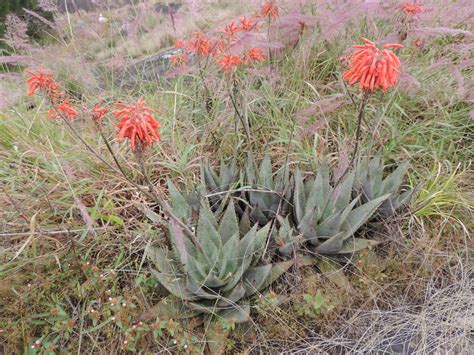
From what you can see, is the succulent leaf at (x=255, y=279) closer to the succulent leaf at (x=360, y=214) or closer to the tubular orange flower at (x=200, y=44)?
the succulent leaf at (x=360, y=214)

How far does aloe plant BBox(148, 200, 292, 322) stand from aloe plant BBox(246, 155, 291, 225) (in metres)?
0.24

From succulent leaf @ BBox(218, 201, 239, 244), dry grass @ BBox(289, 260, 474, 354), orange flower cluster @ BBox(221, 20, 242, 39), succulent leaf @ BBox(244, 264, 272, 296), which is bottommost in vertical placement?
dry grass @ BBox(289, 260, 474, 354)

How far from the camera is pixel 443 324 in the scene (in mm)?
1849

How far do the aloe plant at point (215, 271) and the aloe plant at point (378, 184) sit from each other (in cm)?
59

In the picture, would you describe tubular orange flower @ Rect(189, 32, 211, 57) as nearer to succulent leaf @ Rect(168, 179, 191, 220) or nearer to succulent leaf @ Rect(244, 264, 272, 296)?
succulent leaf @ Rect(168, 179, 191, 220)

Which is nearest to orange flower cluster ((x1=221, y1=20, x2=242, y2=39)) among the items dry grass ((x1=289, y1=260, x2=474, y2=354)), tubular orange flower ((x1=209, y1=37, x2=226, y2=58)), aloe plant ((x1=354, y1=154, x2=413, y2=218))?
tubular orange flower ((x1=209, y1=37, x2=226, y2=58))

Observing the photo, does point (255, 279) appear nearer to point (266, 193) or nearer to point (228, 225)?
point (228, 225)

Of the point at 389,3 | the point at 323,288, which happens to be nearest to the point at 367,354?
the point at 323,288

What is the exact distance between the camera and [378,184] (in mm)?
2084

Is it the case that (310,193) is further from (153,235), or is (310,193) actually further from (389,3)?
(389,3)

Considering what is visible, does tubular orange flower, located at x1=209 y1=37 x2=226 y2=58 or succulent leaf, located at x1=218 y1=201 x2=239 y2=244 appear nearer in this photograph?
succulent leaf, located at x1=218 y1=201 x2=239 y2=244

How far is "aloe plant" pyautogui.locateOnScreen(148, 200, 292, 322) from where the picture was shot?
172 cm

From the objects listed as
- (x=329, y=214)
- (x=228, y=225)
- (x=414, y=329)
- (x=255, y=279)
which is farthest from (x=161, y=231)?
(x=414, y=329)

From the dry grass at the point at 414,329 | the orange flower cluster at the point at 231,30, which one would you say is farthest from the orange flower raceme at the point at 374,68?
the dry grass at the point at 414,329
